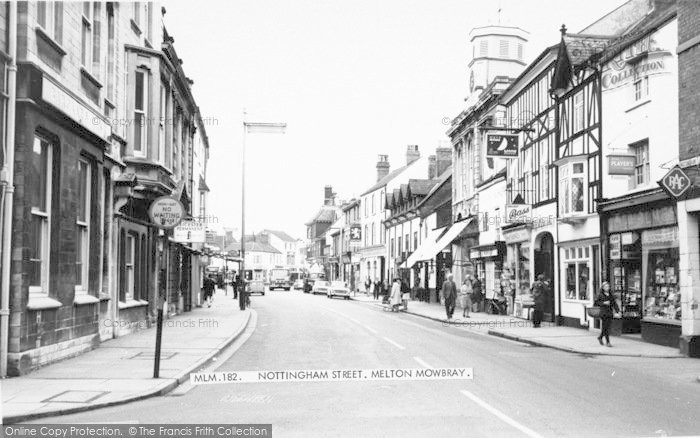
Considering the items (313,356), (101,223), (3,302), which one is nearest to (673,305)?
(313,356)

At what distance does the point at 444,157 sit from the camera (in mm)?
61594

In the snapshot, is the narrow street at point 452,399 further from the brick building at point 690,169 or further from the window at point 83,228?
the window at point 83,228

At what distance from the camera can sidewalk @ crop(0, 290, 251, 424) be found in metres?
9.74

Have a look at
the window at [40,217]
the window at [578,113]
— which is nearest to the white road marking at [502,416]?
the window at [40,217]

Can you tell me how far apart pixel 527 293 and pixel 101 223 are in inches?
755

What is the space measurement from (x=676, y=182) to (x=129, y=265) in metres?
15.0

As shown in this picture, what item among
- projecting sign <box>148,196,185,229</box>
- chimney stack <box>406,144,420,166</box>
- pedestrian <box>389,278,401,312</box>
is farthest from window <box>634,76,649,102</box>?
chimney stack <box>406,144,420,166</box>

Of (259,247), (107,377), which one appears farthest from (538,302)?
(259,247)

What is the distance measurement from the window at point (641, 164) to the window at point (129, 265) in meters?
14.9

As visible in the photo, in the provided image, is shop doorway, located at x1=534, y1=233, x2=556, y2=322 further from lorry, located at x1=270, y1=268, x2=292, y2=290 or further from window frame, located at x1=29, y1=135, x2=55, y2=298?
lorry, located at x1=270, y1=268, x2=292, y2=290

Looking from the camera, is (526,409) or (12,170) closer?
(526,409)

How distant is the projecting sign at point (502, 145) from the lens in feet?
97.7

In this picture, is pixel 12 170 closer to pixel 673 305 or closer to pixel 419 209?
pixel 673 305

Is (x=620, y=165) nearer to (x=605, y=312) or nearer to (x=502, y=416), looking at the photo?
(x=605, y=312)
